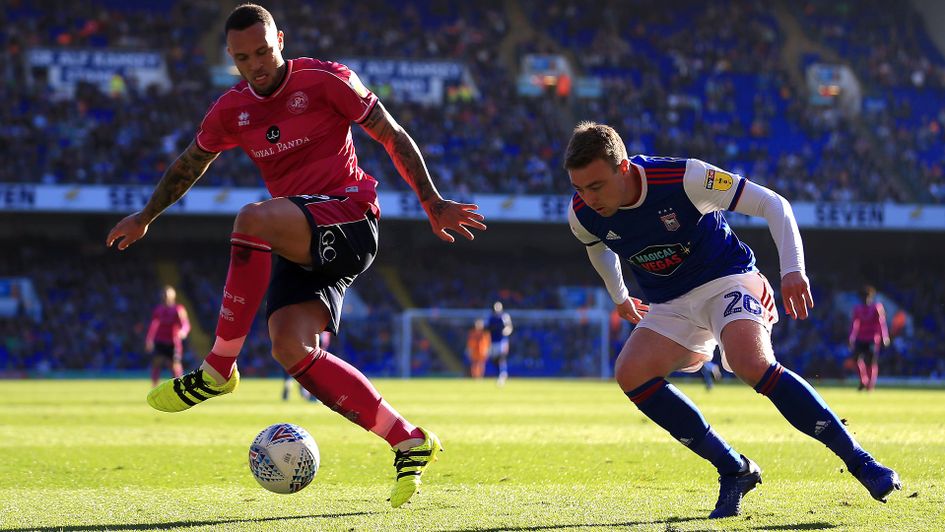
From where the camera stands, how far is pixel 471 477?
7051 mm

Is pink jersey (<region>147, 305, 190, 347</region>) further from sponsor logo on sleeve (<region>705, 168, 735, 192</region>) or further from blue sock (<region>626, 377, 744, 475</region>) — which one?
sponsor logo on sleeve (<region>705, 168, 735, 192</region>)

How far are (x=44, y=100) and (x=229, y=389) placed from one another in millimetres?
32251

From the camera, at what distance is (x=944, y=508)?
17.4 ft

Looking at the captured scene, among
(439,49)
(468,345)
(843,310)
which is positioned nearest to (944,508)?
(468,345)

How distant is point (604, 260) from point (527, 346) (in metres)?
26.6

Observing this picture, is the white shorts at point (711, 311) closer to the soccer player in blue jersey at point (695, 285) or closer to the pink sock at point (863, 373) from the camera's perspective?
the soccer player in blue jersey at point (695, 285)

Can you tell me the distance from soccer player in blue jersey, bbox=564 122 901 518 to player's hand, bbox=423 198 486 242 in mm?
519

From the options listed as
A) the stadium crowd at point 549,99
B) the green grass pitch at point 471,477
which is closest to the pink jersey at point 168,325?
the green grass pitch at point 471,477

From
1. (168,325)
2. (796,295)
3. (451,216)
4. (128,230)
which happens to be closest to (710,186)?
(796,295)

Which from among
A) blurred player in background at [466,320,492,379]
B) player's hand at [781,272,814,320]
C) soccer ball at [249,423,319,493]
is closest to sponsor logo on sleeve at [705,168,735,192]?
player's hand at [781,272,814,320]

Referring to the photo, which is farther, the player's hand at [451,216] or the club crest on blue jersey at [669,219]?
the club crest on blue jersey at [669,219]

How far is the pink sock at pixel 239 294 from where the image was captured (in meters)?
5.06

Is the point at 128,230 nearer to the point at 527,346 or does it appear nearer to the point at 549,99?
the point at 527,346

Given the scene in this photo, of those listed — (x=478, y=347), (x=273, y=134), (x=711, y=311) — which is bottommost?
(x=478, y=347)
